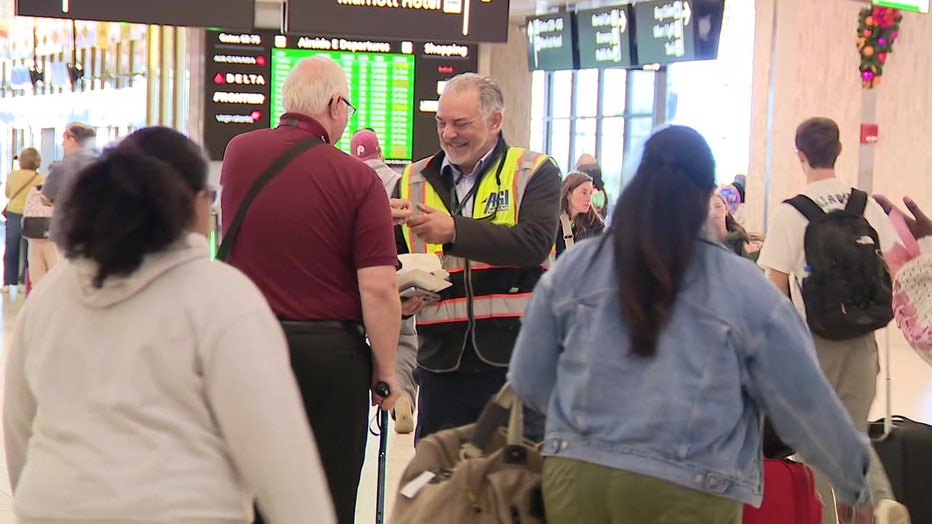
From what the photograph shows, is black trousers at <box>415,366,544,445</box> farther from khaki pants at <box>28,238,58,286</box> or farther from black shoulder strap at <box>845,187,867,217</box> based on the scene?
khaki pants at <box>28,238,58,286</box>

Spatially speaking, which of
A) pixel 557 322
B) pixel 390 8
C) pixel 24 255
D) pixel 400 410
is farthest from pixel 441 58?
pixel 557 322

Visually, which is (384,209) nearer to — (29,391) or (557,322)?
(557,322)

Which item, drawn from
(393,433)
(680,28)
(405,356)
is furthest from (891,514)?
(680,28)

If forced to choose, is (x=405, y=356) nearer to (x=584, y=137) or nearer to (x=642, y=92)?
(x=642, y=92)

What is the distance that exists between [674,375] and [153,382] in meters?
0.91

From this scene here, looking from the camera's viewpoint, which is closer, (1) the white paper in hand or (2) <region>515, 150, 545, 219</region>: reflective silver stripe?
(1) the white paper in hand

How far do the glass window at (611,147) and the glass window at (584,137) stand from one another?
0.75ft

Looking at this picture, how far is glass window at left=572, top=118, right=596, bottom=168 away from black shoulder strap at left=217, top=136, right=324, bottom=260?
1297cm

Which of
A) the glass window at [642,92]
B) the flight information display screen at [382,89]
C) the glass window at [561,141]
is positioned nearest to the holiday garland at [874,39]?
the glass window at [642,92]

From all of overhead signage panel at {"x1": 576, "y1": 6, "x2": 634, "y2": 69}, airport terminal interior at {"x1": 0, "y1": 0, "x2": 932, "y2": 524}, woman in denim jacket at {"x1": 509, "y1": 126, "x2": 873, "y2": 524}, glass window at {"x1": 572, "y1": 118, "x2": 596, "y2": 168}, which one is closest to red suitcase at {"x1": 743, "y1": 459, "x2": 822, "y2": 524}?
woman in denim jacket at {"x1": 509, "y1": 126, "x2": 873, "y2": 524}

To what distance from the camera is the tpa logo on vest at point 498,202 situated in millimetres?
3615

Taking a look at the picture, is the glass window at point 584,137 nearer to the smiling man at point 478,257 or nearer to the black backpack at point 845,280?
the black backpack at point 845,280

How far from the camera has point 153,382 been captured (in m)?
1.93

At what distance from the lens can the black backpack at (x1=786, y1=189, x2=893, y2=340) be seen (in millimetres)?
4496
